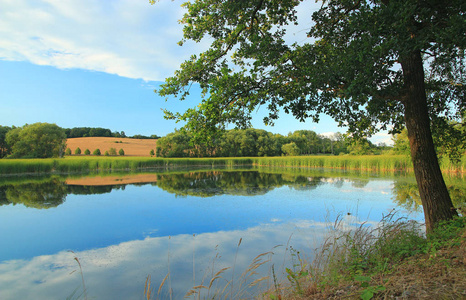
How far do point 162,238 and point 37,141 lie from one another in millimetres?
53270

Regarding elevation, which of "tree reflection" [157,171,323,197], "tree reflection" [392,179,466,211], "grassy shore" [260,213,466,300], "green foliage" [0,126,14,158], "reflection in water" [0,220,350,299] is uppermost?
"green foliage" [0,126,14,158]

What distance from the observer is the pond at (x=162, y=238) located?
169 inches

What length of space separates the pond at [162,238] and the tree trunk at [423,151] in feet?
3.82

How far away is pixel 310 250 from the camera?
5.32 metres

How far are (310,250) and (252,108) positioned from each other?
3265mm


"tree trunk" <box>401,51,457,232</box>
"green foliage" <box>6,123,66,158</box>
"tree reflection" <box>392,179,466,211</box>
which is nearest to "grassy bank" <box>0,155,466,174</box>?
"tree reflection" <box>392,179,466,211</box>

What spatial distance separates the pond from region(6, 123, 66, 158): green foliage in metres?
42.4

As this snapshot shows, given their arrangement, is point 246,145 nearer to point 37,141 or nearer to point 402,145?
point 37,141

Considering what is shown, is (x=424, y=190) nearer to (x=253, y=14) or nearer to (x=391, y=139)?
Result: (x=253, y=14)

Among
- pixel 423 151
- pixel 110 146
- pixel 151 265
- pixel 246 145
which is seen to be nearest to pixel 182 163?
pixel 110 146

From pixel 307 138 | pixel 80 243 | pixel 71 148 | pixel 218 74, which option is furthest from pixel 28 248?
pixel 307 138

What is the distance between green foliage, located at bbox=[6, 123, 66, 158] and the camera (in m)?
46.9

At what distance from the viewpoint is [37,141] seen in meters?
47.9

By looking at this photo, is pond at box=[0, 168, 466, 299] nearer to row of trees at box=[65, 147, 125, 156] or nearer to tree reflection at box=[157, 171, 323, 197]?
tree reflection at box=[157, 171, 323, 197]
